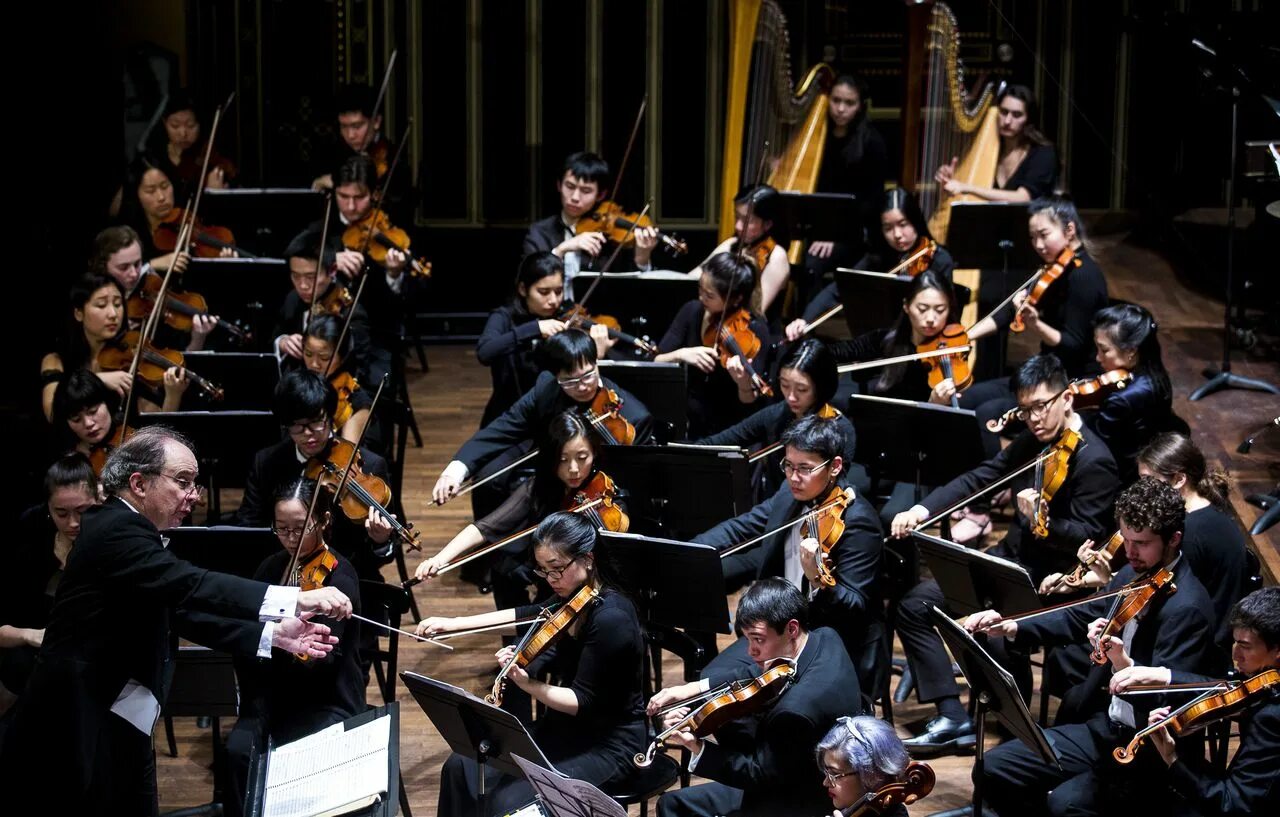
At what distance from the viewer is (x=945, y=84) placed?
7.10 m

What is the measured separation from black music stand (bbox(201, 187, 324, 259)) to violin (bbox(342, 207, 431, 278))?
1.35ft

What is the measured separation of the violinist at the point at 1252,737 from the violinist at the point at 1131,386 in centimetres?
165

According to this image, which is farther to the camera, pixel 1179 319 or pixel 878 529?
pixel 1179 319

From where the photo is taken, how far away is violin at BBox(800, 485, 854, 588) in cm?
463

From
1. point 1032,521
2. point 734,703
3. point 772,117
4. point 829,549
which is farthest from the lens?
point 772,117

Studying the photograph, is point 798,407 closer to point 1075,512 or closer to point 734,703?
point 1075,512

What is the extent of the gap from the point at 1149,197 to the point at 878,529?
4451 mm

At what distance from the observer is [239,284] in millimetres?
6457

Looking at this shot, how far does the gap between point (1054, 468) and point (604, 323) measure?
1946 millimetres

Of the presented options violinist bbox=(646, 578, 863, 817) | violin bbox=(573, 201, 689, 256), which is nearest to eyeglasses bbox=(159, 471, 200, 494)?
violinist bbox=(646, 578, 863, 817)

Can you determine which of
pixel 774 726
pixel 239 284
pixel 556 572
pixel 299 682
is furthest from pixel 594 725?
pixel 239 284

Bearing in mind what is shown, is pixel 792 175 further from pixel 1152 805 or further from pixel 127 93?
pixel 1152 805

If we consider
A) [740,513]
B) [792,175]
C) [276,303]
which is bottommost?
[740,513]

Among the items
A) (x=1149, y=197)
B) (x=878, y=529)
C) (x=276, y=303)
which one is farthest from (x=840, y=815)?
(x=1149, y=197)
